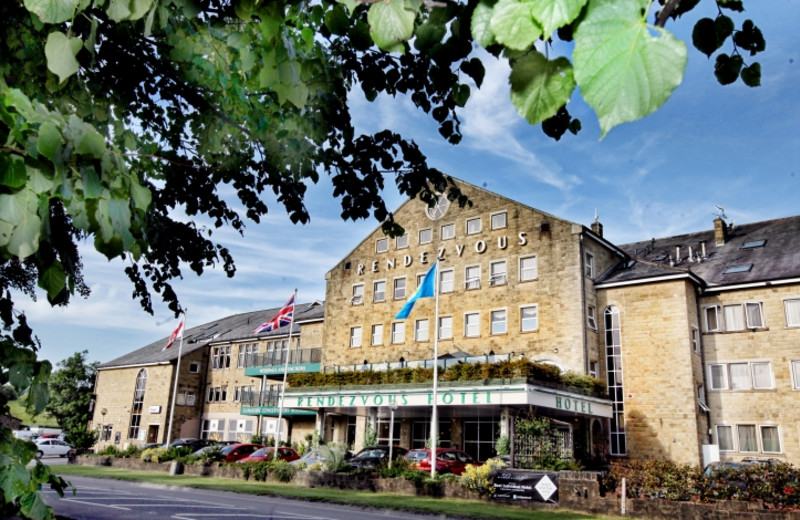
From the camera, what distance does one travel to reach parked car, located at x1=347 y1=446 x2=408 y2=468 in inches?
1041

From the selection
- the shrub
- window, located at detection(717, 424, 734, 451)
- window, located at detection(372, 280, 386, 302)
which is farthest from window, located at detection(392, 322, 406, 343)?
the shrub

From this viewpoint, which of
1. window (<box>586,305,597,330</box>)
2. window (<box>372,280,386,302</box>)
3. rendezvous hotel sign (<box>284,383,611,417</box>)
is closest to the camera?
rendezvous hotel sign (<box>284,383,611,417</box>)

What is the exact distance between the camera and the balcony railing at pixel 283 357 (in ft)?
148

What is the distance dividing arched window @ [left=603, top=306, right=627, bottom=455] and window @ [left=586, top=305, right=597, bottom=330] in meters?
0.54

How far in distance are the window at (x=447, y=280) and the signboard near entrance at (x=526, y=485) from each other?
1906 centimetres

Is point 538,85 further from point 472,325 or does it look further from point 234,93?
point 472,325

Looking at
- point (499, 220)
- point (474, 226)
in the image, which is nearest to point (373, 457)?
point (474, 226)

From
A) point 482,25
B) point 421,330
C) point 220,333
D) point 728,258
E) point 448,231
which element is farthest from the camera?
point 220,333

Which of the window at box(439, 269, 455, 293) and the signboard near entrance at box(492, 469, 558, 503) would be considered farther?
the window at box(439, 269, 455, 293)

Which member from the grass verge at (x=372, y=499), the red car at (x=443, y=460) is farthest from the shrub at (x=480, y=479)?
the red car at (x=443, y=460)

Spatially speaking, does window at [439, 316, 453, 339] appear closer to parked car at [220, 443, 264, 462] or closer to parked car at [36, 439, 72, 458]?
parked car at [220, 443, 264, 462]

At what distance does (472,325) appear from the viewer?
36.9 m

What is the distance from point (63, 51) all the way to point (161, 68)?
4688mm

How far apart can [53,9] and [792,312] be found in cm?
3401
